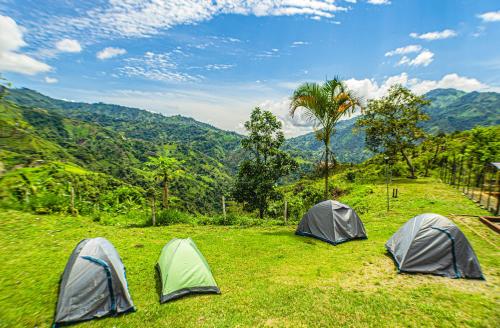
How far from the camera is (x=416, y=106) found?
35219mm

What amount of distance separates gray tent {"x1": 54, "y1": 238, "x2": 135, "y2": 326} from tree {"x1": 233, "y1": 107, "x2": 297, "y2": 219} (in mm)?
16275

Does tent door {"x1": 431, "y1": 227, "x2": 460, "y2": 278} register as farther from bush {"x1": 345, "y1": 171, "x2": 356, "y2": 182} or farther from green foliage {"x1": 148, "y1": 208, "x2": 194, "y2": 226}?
bush {"x1": 345, "y1": 171, "x2": 356, "y2": 182}

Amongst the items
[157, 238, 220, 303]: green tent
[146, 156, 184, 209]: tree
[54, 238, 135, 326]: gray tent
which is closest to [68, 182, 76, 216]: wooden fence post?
[146, 156, 184, 209]: tree

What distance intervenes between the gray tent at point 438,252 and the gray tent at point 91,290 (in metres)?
10.2

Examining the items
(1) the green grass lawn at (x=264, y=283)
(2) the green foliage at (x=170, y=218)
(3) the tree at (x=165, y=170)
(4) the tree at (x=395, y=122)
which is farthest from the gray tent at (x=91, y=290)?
(4) the tree at (x=395, y=122)

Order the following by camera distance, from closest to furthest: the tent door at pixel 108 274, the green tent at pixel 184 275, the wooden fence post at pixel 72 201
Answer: the tent door at pixel 108 274, the green tent at pixel 184 275, the wooden fence post at pixel 72 201

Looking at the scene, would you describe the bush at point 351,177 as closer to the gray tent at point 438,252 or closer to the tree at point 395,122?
the tree at point 395,122

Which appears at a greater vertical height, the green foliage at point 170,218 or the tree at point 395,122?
the tree at point 395,122

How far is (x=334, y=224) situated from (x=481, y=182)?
17.2 meters

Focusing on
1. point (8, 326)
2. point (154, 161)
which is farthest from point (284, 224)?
point (8, 326)

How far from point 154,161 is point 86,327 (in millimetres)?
12337

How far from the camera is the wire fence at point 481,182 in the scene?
18.4 metres

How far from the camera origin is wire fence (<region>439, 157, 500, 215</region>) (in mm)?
18397

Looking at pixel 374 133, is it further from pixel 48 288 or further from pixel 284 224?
pixel 48 288
